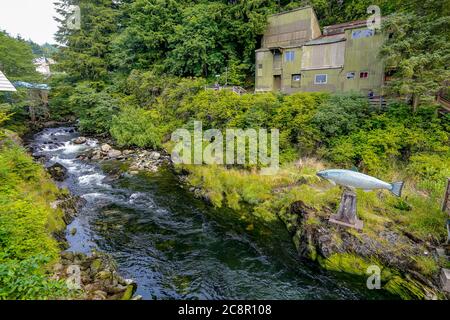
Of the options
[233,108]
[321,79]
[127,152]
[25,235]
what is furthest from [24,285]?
[321,79]

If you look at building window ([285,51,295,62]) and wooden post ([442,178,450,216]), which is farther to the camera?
building window ([285,51,295,62])

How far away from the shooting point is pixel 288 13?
78.8 ft

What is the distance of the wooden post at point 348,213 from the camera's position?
356 inches

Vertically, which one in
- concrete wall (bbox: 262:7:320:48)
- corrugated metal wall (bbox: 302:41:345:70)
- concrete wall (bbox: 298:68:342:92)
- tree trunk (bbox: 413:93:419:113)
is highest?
concrete wall (bbox: 262:7:320:48)

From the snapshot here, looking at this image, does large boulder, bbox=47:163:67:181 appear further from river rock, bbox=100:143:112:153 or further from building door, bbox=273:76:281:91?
building door, bbox=273:76:281:91

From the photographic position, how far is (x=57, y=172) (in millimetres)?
16453

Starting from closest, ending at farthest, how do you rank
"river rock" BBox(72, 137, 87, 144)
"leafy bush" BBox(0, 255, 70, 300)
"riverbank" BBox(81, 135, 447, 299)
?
1. "leafy bush" BBox(0, 255, 70, 300)
2. "riverbank" BBox(81, 135, 447, 299)
3. "river rock" BBox(72, 137, 87, 144)

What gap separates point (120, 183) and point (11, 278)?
11.2 m

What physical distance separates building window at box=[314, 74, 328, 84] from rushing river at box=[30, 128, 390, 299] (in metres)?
14.2

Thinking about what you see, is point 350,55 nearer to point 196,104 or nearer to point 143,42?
point 196,104

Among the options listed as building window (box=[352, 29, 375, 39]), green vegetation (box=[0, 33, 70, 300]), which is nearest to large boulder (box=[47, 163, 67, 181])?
green vegetation (box=[0, 33, 70, 300])

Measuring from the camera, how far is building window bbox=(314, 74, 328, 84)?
19797 millimetres

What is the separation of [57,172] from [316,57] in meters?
21.1

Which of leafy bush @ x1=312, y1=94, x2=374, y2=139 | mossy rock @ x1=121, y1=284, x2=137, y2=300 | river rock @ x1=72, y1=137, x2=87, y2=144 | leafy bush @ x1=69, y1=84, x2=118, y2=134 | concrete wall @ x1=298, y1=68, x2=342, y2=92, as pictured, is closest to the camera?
mossy rock @ x1=121, y1=284, x2=137, y2=300
